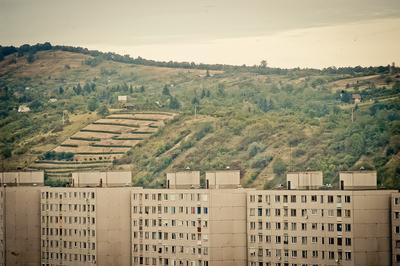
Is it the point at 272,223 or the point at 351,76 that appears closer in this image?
the point at 272,223

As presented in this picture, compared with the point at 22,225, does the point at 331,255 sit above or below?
below

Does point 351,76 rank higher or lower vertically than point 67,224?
higher

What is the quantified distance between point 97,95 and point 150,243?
119677 millimetres

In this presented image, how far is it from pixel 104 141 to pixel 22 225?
72.6 m

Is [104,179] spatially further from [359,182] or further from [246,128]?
[246,128]

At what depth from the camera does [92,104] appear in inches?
7215

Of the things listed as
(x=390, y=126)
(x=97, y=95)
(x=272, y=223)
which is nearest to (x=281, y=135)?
(x=390, y=126)

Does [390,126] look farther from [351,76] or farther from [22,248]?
[22,248]

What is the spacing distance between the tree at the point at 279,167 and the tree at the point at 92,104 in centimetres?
4404

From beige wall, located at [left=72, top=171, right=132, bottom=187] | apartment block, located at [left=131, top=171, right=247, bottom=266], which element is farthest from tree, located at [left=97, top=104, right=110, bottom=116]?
apartment block, located at [left=131, top=171, right=247, bottom=266]

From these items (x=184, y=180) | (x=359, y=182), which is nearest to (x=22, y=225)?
(x=184, y=180)

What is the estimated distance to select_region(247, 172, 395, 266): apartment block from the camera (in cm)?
6944

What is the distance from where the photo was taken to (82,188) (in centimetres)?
8262

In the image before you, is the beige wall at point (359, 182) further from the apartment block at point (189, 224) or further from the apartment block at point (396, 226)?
the apartment block at point (189, 224)
